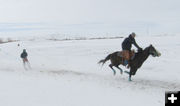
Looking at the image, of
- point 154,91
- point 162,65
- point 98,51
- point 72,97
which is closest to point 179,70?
point 162,65

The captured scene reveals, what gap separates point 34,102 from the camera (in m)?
8.01

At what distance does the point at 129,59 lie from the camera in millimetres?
13547

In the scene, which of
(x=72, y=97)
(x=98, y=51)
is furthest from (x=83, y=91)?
(x=98, y=51)

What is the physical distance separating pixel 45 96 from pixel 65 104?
3.65 ft

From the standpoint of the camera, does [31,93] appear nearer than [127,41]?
Yes

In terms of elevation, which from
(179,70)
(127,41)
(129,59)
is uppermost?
(127,41)

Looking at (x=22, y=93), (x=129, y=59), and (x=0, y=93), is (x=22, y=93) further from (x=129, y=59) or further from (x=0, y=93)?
(x=129, y=59)

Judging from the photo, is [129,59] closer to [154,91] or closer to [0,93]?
[154,91]

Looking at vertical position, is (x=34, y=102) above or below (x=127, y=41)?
below

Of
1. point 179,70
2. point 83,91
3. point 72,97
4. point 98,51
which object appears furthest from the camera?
point 98,51

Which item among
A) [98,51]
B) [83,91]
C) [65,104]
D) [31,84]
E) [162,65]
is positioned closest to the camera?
[65,104]

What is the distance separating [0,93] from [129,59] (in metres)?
6.62

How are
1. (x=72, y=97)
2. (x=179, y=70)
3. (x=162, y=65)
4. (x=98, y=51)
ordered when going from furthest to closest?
(x=98, y=51)
(x=162, y=65)
(x=179, y=70)
(x=72, y=97)

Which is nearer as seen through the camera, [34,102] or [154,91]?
[34,102]
